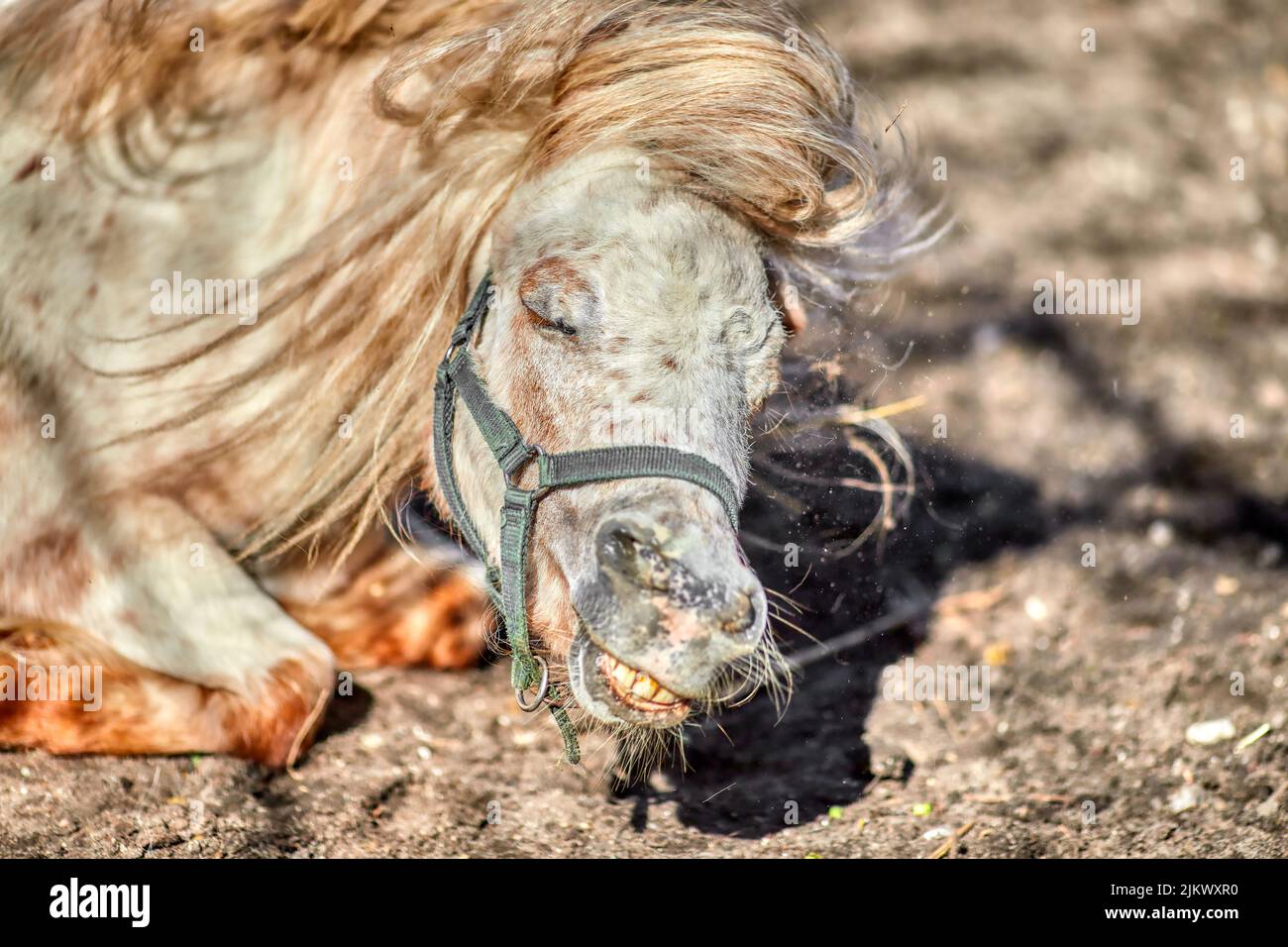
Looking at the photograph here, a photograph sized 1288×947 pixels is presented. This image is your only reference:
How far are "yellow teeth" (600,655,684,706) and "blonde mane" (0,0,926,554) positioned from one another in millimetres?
946

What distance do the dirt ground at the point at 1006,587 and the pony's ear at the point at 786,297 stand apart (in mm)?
295

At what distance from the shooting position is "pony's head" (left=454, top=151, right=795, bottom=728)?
6.99 feet

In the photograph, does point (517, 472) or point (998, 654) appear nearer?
point (517, 472)

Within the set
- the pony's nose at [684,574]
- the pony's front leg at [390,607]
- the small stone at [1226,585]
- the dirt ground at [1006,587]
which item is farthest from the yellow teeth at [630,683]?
the small stone at [1226,585]

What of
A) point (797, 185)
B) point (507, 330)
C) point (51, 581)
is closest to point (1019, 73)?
point (797, 185)

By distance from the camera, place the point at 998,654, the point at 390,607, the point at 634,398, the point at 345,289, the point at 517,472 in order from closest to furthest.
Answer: the point at 634,398 < the point at 517,472 < the point at 345,289 < the point at 390,607 < the point at 998,654

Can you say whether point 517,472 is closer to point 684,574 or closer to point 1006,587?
point 684,574

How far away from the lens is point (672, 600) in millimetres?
2092

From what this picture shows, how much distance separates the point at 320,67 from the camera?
281 centimetres

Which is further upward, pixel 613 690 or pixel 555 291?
pixel 555 291

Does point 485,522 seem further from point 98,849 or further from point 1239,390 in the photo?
point 1239,390

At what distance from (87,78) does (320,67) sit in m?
0.59

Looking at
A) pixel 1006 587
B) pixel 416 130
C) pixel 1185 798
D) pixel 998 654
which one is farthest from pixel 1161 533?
pixel 416 130

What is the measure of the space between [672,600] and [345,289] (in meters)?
1.24
